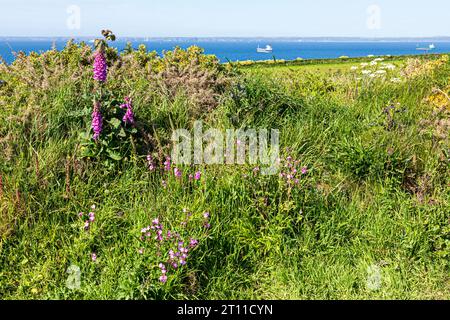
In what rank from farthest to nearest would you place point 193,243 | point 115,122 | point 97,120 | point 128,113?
point 128,113 < point 115,122 < point 97,120 < point 193,243

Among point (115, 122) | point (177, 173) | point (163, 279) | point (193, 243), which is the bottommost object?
point (163, 279)

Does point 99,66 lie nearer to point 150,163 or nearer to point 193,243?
point 150,163

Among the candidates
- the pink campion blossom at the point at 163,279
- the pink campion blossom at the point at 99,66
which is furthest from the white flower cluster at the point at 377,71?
the pink campion blossom at the point at 163,279

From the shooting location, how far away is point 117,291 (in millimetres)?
3490

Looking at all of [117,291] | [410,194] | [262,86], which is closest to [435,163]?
[410,194]

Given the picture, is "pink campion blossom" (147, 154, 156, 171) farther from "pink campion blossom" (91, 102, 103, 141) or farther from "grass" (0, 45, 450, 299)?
"pink campion blossom" (91, 102, 103, 141)

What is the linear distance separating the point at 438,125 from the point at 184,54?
3.54m

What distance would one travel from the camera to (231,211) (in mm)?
4285

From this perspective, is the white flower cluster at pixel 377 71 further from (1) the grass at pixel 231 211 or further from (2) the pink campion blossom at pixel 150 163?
(2) the pink campion blossom at pixel 150 163

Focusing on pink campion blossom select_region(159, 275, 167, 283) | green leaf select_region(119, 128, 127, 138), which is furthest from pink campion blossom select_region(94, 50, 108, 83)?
pink campion blossom select_region(159, 275, 167, 283)

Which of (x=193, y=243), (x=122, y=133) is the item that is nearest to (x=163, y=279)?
(x=193, y=243)

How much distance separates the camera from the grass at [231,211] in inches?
150

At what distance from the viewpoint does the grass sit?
12.5 ft

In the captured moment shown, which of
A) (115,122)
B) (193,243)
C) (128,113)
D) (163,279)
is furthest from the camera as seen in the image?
(128,113)
